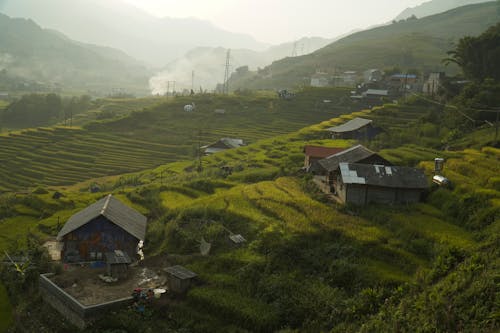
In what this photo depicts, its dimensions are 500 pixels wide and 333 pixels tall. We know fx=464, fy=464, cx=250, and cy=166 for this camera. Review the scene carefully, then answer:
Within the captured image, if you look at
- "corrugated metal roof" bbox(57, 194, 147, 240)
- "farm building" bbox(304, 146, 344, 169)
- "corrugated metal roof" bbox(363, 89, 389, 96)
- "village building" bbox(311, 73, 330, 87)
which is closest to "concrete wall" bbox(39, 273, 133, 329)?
"corrugated metal roof" bbox(57, 194, 147, 240)

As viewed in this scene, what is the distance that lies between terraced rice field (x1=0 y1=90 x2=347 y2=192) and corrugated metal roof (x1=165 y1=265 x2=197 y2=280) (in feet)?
96.5

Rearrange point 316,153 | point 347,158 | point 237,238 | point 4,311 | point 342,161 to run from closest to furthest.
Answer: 1. point 4,311
2. point 237,238
3. point 342,161
4. point 347,158
5. point 316,153

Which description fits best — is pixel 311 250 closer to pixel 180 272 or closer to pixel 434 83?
pixel 180 272

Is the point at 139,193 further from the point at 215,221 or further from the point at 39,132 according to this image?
the point at 39,132

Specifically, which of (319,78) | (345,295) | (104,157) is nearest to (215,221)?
(345,295)

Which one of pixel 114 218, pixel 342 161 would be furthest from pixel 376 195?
pixel 114 218

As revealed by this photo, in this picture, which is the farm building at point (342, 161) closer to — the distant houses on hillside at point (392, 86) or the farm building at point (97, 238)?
the farm building at point (97, 238)

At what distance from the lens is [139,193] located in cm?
3031

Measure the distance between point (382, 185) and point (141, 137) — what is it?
4383 cm

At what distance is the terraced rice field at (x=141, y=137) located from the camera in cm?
4675

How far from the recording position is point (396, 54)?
10531 centimetres

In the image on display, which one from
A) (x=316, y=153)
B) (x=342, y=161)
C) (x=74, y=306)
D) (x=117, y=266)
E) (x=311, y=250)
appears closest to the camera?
(x=74, y=306)

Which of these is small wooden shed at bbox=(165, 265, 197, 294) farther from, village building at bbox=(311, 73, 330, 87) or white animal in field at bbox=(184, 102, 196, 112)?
village building at bbox=(311, 73, 330, 87)

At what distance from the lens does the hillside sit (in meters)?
101
